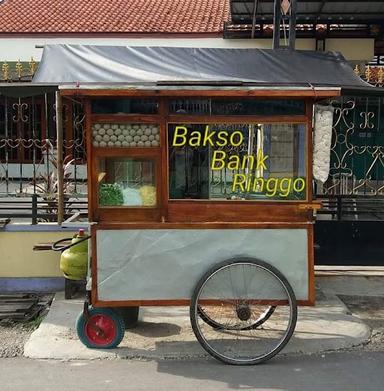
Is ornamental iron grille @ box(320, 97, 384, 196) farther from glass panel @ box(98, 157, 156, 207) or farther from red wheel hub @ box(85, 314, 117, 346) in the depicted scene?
red wheel hub @ box(85, 314, 117, 346)

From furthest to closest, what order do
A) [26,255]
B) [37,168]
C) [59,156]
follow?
[37,168], [26,255], [59,156]

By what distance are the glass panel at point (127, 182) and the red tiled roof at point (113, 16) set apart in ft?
37.2

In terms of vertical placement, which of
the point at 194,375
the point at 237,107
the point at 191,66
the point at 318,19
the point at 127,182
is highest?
the point at 318,19

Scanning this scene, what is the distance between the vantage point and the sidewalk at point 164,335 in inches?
174

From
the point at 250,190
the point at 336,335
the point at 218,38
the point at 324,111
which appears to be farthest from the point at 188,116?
the point at 218,38

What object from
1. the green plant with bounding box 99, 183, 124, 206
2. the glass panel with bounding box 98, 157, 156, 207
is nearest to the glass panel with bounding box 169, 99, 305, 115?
the glass panel with bounding box 98, 157, 156, 207

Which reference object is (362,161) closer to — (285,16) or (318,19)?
(285,16)

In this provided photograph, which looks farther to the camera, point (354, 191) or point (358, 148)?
point (354, 191)

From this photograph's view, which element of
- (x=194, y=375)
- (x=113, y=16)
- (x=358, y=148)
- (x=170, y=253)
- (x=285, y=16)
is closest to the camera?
(x=194, y=375)

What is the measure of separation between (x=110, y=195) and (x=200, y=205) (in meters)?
0.69

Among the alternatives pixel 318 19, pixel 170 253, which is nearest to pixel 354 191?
pixel 170 253

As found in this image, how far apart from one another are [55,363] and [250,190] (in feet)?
6.47

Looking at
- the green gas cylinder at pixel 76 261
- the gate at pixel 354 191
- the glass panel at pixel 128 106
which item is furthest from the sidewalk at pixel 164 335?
the glass panel at pixel 128 106

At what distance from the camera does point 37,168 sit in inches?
278
